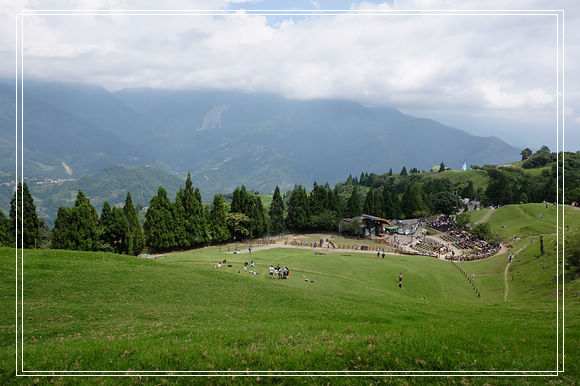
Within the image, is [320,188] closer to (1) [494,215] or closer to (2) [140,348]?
(1) [494,215]

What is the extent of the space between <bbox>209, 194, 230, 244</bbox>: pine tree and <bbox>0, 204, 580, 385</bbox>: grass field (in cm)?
1919

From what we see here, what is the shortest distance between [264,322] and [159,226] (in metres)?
40.3

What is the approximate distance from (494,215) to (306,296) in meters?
71.4

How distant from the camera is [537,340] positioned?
9125mm

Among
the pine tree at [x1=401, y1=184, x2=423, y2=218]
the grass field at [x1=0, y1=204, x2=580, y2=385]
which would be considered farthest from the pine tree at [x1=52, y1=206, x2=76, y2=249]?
the pine tree at [x1=401, y1=184, x2=423, y2=218]

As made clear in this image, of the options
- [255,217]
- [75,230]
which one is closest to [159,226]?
[75,230]

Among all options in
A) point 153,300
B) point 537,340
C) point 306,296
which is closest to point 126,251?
point 153,300

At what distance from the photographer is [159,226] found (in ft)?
165

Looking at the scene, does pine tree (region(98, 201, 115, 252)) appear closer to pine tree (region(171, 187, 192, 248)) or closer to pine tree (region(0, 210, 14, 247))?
pine tree (region(171, 187, 192, 248))

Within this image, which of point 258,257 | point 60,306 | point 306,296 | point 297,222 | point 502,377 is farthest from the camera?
point 297,222

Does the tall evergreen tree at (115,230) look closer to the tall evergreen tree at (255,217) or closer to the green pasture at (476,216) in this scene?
the tall evergreen tree at (255,217)

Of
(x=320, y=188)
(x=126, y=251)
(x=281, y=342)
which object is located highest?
(x=320, y=188)

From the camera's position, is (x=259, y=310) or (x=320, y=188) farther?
(x=320, y=188)

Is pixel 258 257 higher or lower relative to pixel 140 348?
lower
